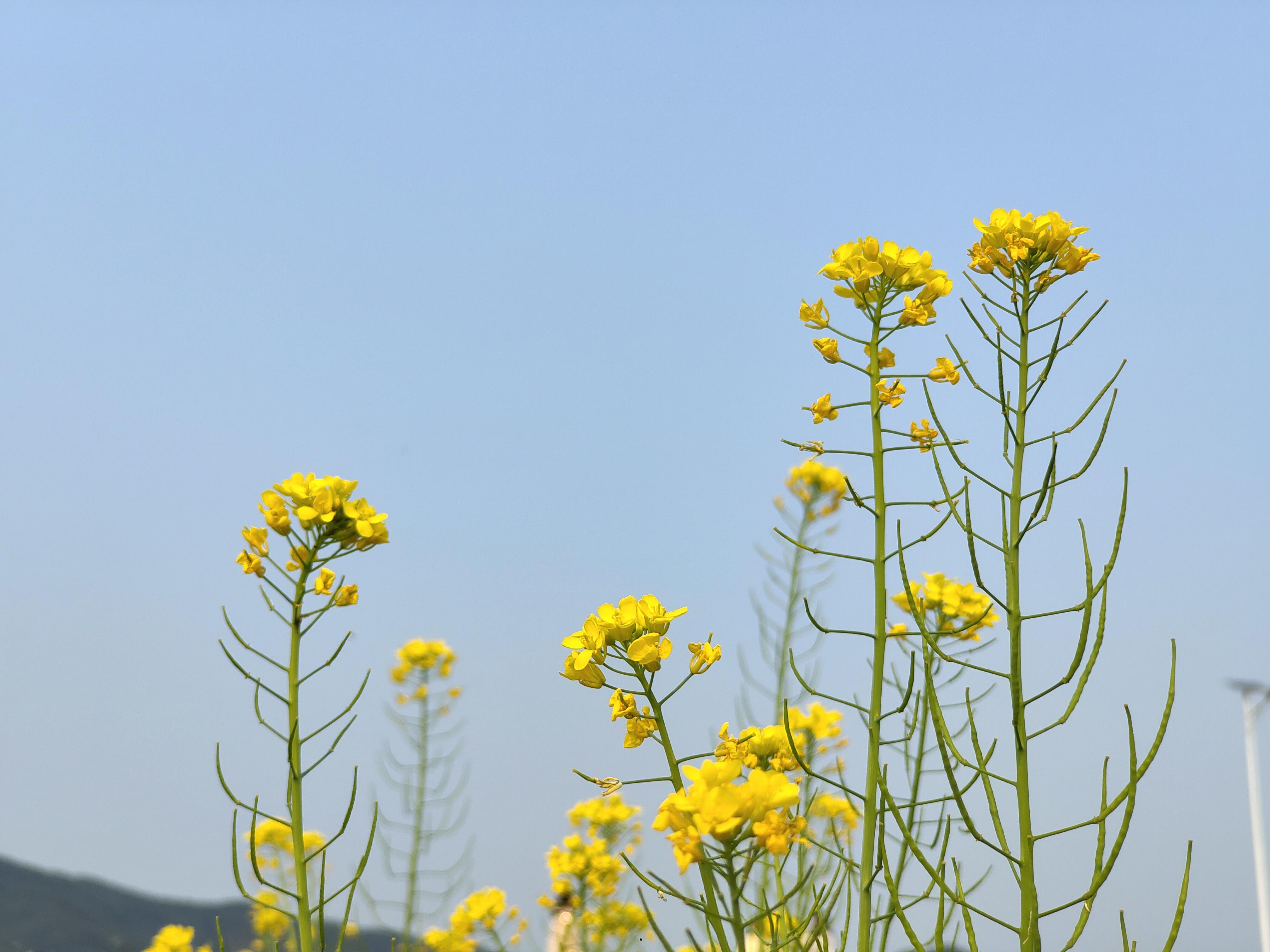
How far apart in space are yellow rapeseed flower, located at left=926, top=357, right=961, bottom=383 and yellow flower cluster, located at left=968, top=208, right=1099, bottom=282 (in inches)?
7.1

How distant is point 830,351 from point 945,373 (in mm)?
211

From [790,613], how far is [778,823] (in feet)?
9.19

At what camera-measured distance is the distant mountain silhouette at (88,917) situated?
838cm

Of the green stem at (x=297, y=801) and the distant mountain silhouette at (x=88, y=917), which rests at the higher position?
the green stem at (x=297, y=801)

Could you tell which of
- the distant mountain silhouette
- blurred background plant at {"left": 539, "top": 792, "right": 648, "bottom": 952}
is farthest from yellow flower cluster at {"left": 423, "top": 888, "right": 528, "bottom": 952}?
the distant mountain silhouette

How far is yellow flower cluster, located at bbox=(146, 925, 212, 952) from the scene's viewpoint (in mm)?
3258

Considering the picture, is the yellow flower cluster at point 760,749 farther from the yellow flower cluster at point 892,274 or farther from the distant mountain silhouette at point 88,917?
the distant mountain silhouette at point 88,917

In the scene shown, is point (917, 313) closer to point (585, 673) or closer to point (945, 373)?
point (945, 373)

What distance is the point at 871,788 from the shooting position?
4.95 feet

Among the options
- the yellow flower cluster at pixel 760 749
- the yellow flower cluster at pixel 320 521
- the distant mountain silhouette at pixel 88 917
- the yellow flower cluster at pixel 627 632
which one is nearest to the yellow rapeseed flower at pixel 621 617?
the yellow flower cluster at pixel 627 632

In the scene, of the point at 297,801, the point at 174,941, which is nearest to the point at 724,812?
the point at 297,801

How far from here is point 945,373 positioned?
5.66ft

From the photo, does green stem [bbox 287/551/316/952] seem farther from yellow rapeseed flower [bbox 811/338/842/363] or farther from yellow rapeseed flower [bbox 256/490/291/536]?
yellow rapeseed flower [bbox 811/338/842/363]

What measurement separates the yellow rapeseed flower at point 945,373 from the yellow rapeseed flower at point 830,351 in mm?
174
